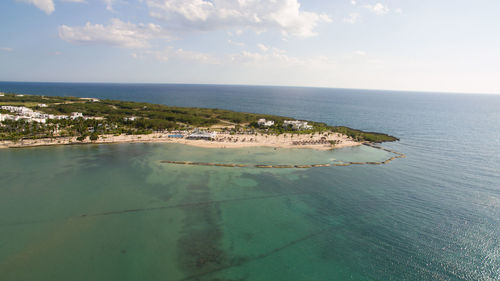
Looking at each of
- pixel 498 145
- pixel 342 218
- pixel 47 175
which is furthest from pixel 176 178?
pixel 498 145

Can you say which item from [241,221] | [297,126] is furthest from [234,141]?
[241,221]

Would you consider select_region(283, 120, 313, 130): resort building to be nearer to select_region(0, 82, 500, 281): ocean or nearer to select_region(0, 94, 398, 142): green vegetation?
select_region(0, 94, 398, 142): green vegetation

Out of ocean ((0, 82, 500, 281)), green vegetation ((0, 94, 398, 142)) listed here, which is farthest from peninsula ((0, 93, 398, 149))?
ocean ((0, 82, 500, 281))

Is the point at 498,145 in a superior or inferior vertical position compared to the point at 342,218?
superior

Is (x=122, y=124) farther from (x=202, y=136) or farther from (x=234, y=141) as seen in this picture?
(x=234, y=141)

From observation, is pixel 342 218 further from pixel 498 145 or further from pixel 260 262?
pixel 498 145

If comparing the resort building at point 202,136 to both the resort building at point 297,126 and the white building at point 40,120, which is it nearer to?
the resort building at point 297,126

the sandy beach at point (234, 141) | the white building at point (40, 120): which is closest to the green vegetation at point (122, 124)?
the white building at point (40, 120)
